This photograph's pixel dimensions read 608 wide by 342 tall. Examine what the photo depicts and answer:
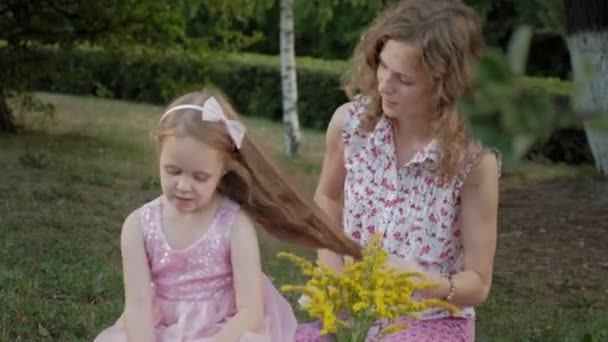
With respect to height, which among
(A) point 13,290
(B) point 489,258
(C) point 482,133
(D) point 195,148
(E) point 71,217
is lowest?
(E) point 71,217

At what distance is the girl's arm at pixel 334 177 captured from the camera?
129 inches

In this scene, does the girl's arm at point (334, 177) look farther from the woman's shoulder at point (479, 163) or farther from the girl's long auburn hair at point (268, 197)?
the woman's shoulder at point (479, 163)

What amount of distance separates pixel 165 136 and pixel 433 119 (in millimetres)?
703

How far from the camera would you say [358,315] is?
2.40 metres

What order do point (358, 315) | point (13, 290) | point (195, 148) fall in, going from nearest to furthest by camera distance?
1. point (358, 315)
2. point (195, 148)
3. point (13, 290)

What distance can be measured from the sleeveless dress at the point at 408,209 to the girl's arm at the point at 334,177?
0.03m

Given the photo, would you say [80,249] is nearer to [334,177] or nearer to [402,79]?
[334,177]

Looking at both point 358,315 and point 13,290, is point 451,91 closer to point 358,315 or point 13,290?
point 358,315

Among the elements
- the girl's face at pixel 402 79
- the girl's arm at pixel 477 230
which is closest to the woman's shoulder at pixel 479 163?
the girl's arm at pixel 477 230

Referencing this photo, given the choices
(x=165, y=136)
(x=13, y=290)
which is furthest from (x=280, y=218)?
(x=13, y=290)

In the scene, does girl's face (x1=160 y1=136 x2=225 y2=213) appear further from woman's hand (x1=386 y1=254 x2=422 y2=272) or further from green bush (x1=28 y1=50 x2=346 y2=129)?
green bush (x1=28 y1=50 x2=346 y2=129)

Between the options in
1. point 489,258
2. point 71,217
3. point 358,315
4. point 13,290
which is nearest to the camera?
point 358,315

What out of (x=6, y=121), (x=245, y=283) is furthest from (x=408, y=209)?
(x=6, y=121)

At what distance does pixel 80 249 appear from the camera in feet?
19.7
